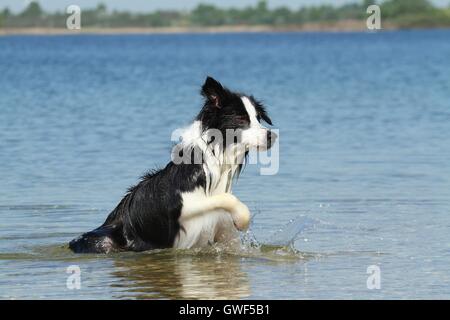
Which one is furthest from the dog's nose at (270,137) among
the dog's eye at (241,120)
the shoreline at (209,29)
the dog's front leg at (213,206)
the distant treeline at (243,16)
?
the shoreline at (209,29)

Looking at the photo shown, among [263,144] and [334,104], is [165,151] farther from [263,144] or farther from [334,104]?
[334,104]

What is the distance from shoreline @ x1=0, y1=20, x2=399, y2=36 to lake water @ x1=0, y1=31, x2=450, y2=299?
315ft

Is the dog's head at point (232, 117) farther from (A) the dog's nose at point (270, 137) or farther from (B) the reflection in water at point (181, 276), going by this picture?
(B) the reflection in water at point (181, 276)

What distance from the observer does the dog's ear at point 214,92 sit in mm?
9406

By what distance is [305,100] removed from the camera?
28438 mm

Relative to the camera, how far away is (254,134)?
9.41m

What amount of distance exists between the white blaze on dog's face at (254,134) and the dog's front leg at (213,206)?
0.53 metres

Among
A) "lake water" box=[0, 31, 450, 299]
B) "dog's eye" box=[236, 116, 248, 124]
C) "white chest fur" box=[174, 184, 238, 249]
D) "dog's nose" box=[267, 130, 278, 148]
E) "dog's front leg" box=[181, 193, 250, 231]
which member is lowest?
"lake water" box=[0, 31, 450, 299]

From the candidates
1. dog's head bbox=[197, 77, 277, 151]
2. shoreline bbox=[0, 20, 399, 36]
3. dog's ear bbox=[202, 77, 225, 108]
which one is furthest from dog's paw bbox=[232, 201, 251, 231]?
shoreline bbox=[0, 20, 399, 36]

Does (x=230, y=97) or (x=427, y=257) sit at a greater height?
(x=230, y=97)

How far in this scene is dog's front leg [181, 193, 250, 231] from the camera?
380 inches

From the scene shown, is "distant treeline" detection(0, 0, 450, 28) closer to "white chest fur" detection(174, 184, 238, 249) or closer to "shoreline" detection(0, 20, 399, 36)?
"shoreline" detection(0, 20, 399, 36)

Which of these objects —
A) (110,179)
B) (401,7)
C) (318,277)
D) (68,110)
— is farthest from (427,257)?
(401,7)
